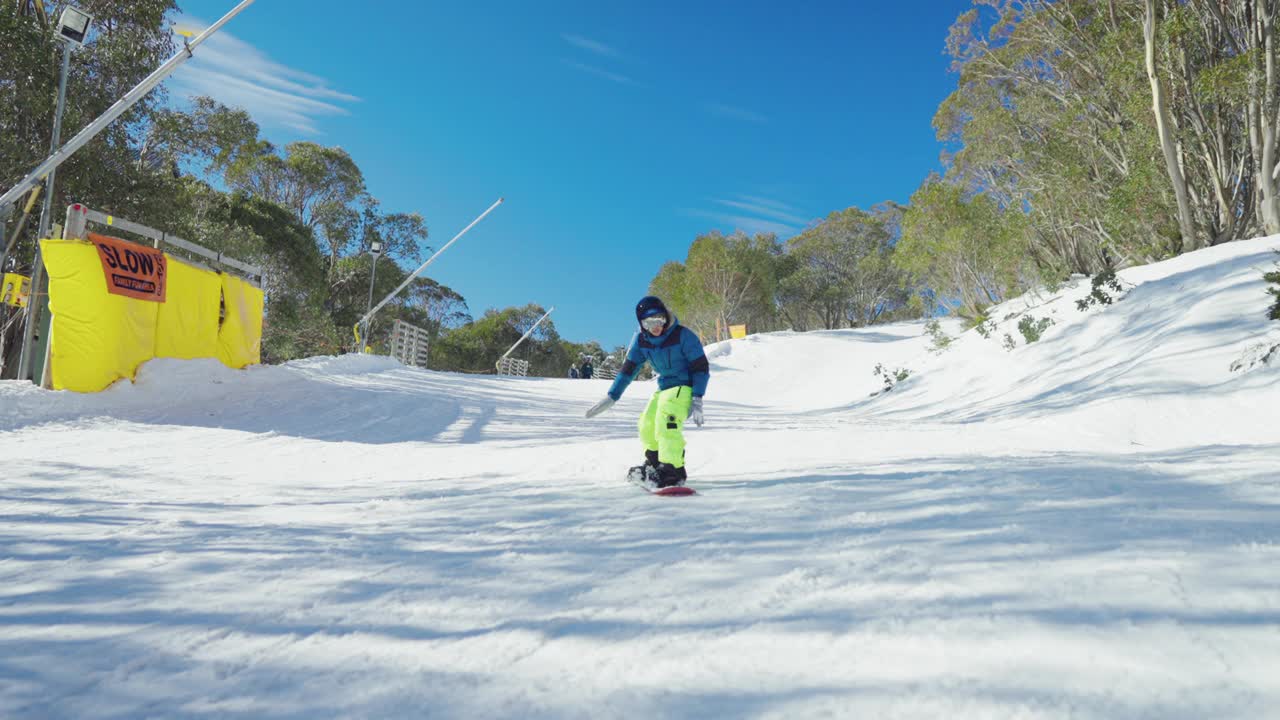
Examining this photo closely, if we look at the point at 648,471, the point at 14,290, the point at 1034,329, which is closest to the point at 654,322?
the point at 648,471

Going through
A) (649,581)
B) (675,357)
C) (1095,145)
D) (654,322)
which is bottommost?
(649,581)

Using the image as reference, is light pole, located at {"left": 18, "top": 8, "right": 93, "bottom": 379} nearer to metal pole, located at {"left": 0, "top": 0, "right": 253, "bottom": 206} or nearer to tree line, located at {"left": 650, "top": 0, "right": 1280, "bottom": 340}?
metal pole, located at {"left": 0, "top": 0, "right": 253, "bottom": 206}

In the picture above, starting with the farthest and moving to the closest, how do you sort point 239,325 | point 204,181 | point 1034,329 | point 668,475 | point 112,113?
point 204,181 < point 1034,329 < point 239,325 < point 112,113 < point 668,475

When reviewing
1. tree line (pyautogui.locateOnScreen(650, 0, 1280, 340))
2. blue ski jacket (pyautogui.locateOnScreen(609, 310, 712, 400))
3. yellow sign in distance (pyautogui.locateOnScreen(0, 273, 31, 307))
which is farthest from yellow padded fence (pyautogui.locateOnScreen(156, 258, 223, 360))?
tree line (pyautogui.locateOnScreen(650, 0, 1280, 340))

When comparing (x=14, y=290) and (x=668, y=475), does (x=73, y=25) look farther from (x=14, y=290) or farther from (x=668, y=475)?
(x=668, y=475)

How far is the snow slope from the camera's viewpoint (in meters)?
1.47

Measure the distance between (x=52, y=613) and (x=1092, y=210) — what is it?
21582 millimetres

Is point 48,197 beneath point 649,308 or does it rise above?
above

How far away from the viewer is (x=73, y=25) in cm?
866

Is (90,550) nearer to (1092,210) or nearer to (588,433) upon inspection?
(588,433)

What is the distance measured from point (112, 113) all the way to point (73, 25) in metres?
1.62

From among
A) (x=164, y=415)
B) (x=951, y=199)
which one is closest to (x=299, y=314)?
(x=164, y=415)

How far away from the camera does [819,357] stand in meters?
26.3

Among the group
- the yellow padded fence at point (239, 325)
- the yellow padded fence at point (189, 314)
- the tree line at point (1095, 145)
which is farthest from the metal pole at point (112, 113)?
the tree line at point (1095, 145)
